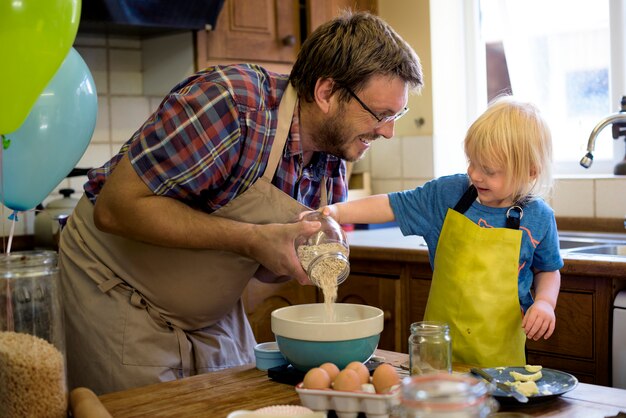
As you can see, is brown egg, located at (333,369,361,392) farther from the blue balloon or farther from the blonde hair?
the blue balloon

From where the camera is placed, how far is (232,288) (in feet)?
5.32

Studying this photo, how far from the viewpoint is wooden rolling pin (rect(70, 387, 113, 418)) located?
41.0 inches

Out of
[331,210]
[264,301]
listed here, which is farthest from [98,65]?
[331,210]

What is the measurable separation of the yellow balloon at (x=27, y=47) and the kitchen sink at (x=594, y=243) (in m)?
1.53

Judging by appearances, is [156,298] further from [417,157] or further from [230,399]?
[417,157]

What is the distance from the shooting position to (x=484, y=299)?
1.60m

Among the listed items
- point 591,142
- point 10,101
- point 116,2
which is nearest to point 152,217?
point 10,101

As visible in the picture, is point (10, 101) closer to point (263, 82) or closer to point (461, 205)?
point (263, 82)

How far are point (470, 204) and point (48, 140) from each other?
988 mm

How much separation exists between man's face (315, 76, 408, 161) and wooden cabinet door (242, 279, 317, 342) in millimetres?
1008

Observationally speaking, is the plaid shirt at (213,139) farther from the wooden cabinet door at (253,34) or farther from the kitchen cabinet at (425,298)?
the wooden cabinet door at (253,34)

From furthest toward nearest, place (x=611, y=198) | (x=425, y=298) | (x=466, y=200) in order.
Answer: (x=611, y=198), (x=425, y=298), (x=466, y=200)

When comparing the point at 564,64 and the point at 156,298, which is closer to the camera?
the point at 156,298

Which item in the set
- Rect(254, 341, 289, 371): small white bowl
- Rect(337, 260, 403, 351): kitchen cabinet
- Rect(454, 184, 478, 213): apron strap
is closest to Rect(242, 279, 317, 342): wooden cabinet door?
Rect(337, 260, 403, 351): kitchen cabinet
